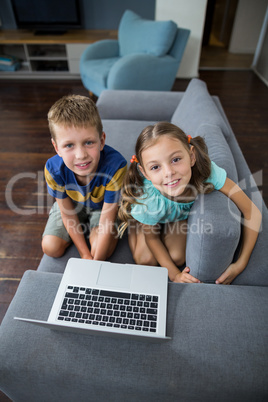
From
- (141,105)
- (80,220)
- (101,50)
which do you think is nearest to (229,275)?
(80,220)

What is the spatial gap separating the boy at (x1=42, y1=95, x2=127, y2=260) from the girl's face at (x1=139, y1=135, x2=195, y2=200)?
0.72 feet

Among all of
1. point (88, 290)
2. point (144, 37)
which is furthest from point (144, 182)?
point (144, 37)

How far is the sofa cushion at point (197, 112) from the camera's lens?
1.45 metres

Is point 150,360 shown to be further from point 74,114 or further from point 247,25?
point 247,25

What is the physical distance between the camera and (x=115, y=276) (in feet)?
3.04

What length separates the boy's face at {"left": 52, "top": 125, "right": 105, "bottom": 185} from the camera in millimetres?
1024

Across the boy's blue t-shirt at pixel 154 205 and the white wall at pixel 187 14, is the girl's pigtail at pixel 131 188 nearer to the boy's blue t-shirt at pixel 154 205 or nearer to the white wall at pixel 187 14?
the boy's blue t-shirt at pixel 154 205

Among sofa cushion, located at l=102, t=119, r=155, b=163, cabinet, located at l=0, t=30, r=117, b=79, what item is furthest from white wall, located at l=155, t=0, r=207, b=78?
sofa cushion, located at l=102, t=119, r=155, b=163

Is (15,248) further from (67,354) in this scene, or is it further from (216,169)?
(216,169)

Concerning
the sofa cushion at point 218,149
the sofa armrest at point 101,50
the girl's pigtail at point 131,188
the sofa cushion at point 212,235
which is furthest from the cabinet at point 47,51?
the sofa cushion at point 212,235

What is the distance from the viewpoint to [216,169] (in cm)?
105

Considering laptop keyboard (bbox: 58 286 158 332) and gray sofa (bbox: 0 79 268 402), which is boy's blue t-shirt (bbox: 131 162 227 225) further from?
laptop keyboard (bbox: 58 286 158 332)

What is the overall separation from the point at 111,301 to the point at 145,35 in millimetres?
2810

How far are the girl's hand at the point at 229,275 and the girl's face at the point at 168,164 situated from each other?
0.33 m
